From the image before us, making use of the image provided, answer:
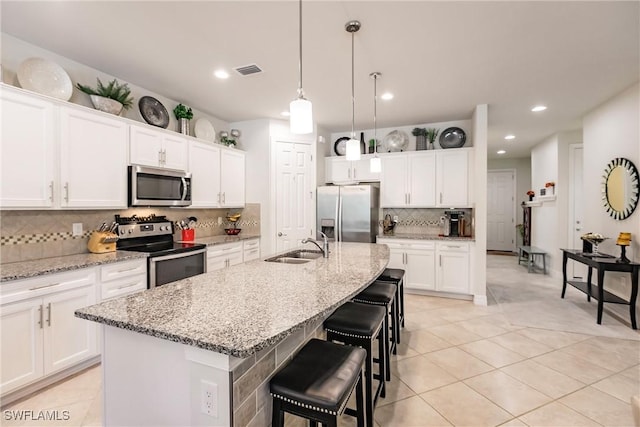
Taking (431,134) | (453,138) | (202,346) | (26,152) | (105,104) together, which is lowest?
(202,346)

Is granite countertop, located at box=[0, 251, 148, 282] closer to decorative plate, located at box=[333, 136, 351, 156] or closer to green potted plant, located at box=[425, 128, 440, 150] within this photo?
decorative plate, located at box=[333, 136, 351, 156]

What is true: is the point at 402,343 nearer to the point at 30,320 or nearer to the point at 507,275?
the point at 30,320

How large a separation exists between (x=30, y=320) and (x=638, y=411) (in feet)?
10.4

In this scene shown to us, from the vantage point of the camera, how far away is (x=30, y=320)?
2064 millimetres

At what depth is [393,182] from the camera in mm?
4883

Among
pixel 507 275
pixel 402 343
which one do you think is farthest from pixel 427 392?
pixel 507 275

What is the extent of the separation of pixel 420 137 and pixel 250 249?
318cm

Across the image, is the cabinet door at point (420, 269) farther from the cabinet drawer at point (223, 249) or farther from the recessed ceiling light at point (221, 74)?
the recessed ceiling light at point (221, 74)

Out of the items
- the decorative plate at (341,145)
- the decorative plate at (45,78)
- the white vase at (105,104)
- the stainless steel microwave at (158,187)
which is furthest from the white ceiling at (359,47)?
the decorative plate at (341,145)

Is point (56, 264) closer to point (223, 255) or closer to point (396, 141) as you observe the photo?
point (223, 255)

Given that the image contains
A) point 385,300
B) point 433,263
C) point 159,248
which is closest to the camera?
point 385,300

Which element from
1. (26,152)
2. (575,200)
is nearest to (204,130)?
(26,152)

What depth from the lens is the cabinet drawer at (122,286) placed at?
249 cm

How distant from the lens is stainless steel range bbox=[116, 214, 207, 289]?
113 inches
